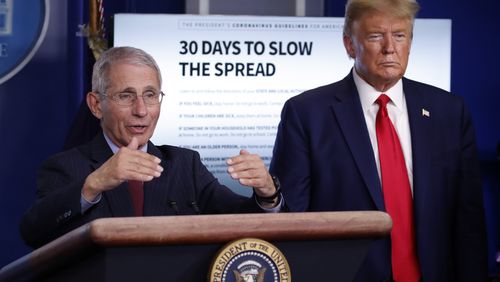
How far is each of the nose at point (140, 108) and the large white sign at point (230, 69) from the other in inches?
74.3

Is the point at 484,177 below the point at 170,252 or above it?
below

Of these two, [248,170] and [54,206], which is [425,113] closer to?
[248,170]

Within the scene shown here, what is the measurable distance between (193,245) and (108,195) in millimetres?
681

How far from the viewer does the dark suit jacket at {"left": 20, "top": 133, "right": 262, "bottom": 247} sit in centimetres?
195

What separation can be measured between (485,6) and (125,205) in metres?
3.69

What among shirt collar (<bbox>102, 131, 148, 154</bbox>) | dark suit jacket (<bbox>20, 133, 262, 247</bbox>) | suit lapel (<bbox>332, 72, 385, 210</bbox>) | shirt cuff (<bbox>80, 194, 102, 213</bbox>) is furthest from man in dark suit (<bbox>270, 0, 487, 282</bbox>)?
shirt cuff (<bbox>80, 194, 102, 213</bbox>)

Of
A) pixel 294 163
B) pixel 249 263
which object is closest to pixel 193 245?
pixel 249 263

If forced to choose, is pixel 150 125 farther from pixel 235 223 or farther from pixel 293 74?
pixel 293 74

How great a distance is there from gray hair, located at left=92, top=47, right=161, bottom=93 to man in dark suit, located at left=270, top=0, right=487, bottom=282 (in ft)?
1.68

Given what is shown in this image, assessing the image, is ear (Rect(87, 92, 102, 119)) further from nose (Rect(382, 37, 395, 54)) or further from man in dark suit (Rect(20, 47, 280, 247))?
nose (Rect(382, 37, 395, 54))

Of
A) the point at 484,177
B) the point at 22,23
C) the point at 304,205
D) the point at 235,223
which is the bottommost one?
the point at 484,177

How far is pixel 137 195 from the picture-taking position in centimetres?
215

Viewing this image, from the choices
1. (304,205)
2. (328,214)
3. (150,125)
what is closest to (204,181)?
(150,125)

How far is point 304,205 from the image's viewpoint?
2.50 meters
